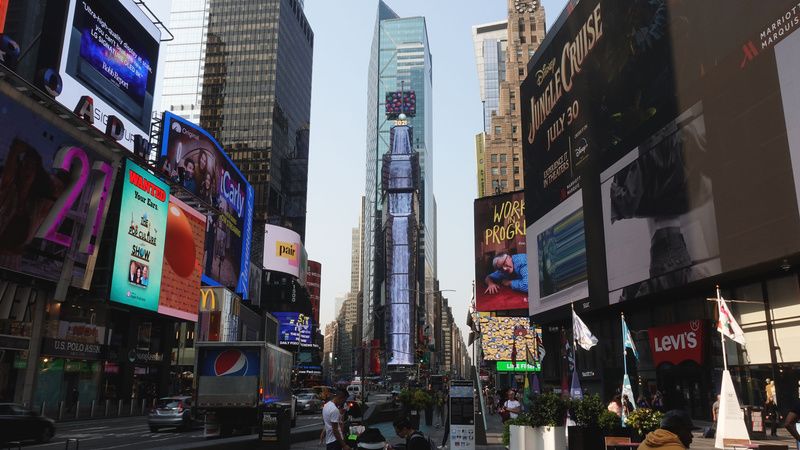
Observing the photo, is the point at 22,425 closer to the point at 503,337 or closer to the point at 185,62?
the point at 503,337

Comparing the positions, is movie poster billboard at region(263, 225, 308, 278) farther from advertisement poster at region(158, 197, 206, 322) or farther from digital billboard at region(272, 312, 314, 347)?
advertisement poster at region(158, 197, 206, 322)

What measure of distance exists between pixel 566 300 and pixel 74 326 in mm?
35018

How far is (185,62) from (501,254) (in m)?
115

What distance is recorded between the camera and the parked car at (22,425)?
2147 cm

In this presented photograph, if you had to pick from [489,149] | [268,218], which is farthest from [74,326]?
[268,218]

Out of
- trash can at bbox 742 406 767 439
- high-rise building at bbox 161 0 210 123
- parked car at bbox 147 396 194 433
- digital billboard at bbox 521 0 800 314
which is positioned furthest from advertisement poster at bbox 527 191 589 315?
high-rise building at bbox 161 0 210 123

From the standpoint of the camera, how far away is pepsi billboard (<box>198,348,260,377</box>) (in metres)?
22.9

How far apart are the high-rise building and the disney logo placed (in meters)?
118

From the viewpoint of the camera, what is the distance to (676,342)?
2798 centimetres

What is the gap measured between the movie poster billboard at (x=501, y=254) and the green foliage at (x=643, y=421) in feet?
168

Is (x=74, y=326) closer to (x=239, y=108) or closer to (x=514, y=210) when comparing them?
(x=514, y=210)

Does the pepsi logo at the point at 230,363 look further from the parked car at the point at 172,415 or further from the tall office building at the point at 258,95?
the tall office building at the point at 258,95

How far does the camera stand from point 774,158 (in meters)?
19.9

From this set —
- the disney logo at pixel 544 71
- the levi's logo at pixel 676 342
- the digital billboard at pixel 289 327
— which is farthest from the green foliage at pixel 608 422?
the digital billboard at pixel 289 327
